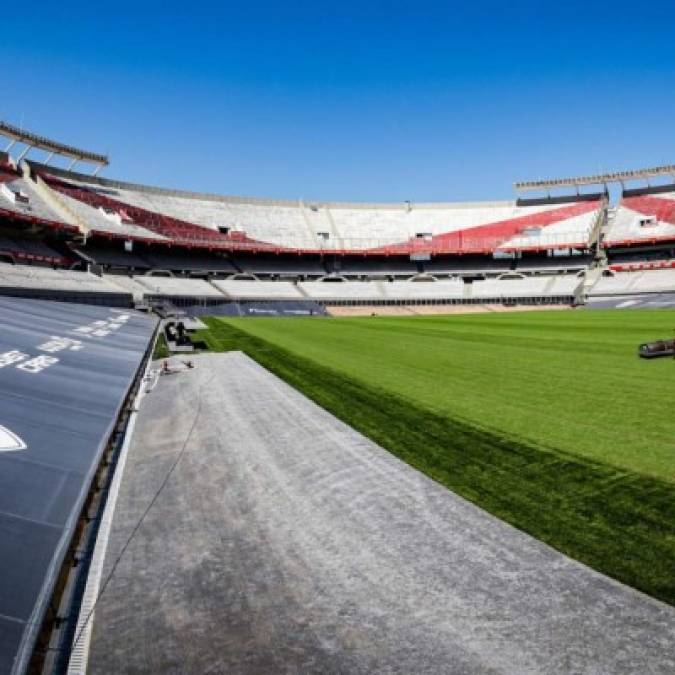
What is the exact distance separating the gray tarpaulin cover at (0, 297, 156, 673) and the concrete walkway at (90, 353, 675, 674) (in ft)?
2.74

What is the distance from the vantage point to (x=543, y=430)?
9250 millimetres

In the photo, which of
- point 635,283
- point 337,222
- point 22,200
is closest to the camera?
point 22,200

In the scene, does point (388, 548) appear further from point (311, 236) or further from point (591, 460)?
point (311, 236)

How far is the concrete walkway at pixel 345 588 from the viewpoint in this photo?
4.00m

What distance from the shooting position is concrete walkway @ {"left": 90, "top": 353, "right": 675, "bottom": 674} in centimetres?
400

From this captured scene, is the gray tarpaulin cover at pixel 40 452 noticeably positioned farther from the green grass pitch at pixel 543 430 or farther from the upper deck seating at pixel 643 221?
the upper deck seating at pixel 643 221

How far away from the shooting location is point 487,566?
5.15 m

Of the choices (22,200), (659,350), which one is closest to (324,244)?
(22,200)

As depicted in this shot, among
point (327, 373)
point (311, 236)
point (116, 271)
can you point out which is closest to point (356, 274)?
point (311, 236)

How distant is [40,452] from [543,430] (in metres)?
7.55

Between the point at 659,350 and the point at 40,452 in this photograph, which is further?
the point at 659,350

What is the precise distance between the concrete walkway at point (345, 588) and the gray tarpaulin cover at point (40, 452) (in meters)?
0.83

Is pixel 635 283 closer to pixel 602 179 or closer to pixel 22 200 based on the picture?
pixel 602 179

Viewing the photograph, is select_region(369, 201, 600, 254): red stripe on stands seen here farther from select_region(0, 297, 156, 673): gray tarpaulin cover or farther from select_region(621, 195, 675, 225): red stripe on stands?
select_region(0, 297, 156, 673): gray tarpaulin cover
